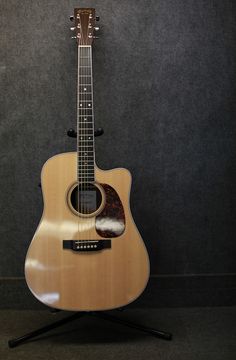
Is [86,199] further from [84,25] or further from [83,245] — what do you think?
[84,25]

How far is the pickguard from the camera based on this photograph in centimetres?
159

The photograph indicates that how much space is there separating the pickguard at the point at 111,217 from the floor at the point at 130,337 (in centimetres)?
46

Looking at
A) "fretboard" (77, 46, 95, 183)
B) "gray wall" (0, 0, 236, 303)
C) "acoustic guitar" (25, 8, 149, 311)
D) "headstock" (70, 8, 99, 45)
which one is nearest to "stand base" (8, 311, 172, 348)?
"acoustic guitar" (25, 8, 149, 311)

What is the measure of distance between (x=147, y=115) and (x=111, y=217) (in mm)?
592

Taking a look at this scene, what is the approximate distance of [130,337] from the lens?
1.68m

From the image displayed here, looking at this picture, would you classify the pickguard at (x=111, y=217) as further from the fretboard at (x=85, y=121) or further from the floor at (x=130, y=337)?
the floor at (x=130, y=337)

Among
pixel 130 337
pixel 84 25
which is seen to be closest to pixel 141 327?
pixel 130 337

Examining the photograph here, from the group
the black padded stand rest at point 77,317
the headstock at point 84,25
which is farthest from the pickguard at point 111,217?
the headstock at point 84,25

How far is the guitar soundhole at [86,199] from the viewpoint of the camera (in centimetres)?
161

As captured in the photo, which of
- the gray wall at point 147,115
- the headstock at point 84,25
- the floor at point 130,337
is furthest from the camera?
the gray wall at point 147,115

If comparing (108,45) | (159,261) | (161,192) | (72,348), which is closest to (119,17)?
(108,45)

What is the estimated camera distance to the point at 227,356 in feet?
5.02

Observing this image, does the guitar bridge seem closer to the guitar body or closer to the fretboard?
the guitar body

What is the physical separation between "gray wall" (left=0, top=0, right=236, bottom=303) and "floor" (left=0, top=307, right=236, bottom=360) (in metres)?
0.20
